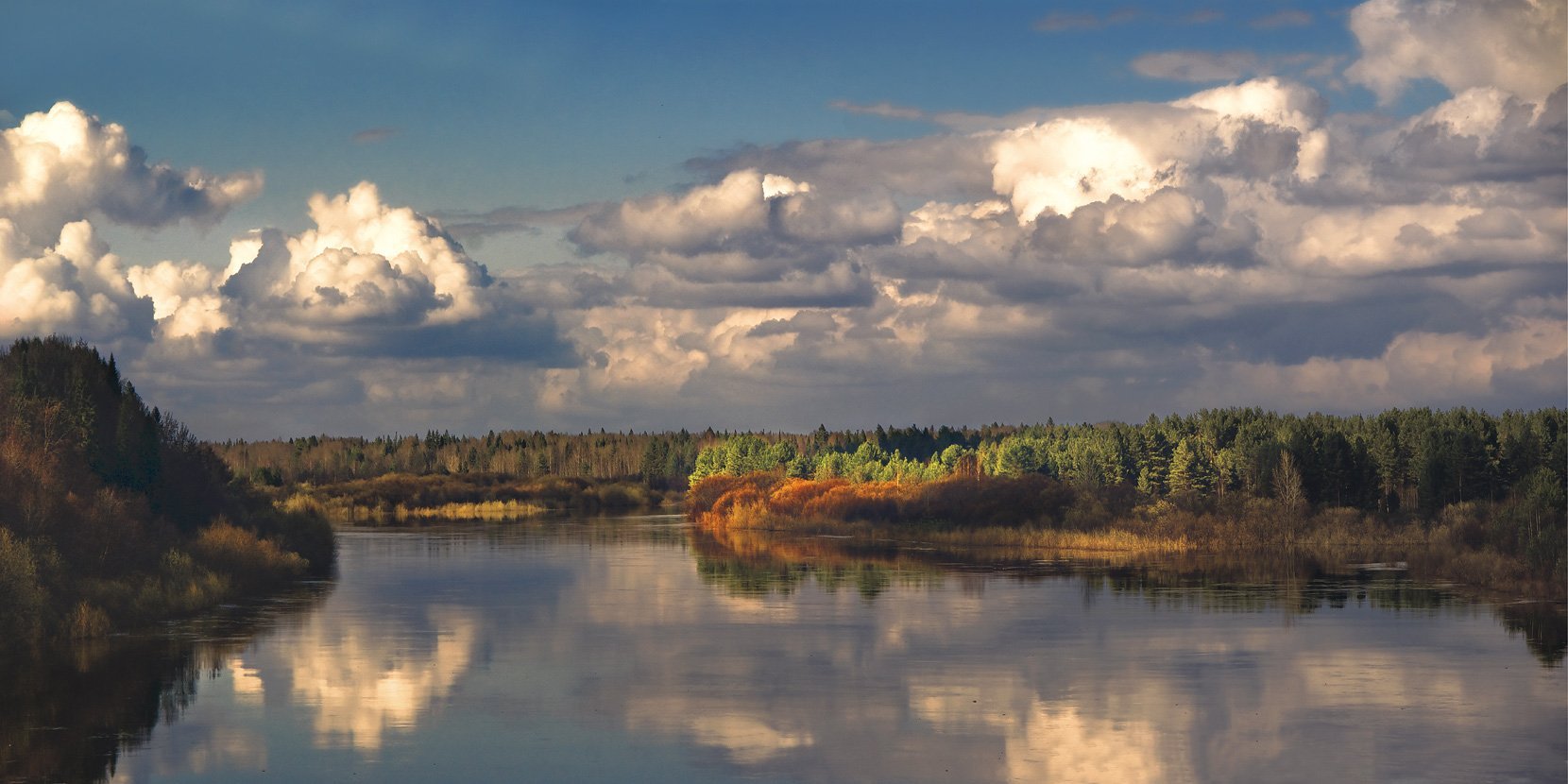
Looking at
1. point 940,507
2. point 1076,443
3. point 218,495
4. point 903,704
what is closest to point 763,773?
point 903,704

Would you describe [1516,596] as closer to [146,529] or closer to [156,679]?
[156,679]

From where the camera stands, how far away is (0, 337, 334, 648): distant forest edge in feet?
174

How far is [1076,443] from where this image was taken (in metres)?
168

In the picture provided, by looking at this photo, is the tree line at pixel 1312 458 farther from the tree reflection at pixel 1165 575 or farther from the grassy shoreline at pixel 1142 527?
the tree reflection at pixel 1165 575

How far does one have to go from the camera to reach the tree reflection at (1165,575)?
64.2m

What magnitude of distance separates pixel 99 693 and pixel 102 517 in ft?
62.8

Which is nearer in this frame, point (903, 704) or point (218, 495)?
point (903, 704)

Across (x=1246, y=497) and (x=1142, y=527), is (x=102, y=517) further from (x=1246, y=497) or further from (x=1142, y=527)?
(x=1246, y=497)

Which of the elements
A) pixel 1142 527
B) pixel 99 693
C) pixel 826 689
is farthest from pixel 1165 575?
pixel 99 693

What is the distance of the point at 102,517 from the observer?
58656 mm

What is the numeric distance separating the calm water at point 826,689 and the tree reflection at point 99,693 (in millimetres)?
149

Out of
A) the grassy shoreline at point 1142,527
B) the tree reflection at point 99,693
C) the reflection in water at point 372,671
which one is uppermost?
the grassy shoreline at point 1142,527

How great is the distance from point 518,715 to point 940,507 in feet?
287

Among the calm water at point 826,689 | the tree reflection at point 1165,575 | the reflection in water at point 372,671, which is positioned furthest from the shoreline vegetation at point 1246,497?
the reflection in water at point 372,671
